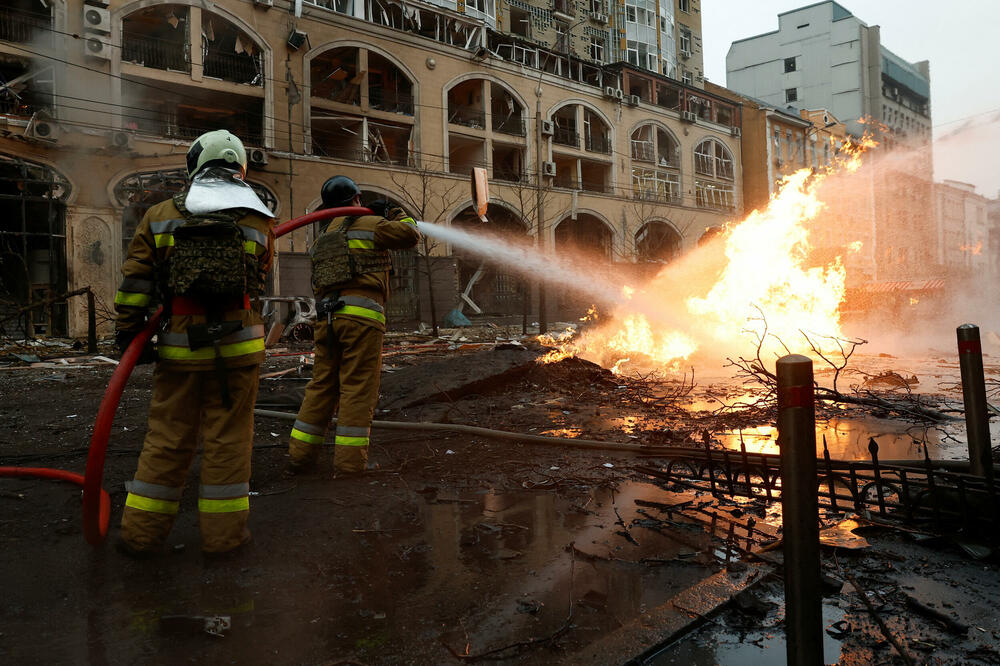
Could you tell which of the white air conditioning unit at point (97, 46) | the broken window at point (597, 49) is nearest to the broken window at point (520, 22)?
the broken window at point (597, 49)

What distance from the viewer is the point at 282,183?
23.2 metres

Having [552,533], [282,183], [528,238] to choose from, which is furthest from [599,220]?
[552,533]

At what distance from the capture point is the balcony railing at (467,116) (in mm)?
29531

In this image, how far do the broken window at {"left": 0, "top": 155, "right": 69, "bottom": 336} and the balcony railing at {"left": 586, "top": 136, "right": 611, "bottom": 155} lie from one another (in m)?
25.6

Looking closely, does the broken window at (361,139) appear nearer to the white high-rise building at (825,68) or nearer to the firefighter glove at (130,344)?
the firefighter glove at (130,344)

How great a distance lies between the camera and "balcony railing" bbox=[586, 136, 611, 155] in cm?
3475

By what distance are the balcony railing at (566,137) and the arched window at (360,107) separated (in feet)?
30.4

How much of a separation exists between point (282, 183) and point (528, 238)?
12.3 m

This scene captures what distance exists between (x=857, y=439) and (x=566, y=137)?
102 ft

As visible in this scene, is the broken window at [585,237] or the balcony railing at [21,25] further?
the broken window at [585,237]

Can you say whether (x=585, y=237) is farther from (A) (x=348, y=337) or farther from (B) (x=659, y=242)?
(A) (x=348, y=337)

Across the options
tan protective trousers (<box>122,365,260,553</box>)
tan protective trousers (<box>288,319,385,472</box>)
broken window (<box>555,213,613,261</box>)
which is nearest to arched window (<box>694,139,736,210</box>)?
broken window (<box>555,213,613,261</box>)

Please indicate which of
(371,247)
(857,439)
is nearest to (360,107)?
(371,247)

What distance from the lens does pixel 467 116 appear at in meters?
30.4
